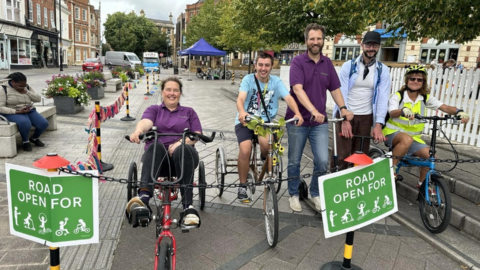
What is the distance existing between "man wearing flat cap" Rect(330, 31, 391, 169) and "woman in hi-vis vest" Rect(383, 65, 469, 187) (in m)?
0.21

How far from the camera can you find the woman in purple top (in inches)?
119

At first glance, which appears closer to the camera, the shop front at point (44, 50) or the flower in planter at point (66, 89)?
the flower in planter at point (66, 89)

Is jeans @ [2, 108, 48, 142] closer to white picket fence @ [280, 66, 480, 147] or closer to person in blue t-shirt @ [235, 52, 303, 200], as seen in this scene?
person in blue t-shirt @ [235, 52, 303, 200]

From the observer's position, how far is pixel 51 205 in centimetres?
205

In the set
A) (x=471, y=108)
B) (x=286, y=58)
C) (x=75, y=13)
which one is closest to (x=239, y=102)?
(x=471, y=108)

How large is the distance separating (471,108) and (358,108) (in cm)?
377

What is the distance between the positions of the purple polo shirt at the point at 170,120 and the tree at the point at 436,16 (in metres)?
3.19

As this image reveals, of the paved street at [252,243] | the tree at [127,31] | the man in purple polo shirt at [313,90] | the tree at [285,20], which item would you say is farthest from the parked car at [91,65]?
the tree at [127,31]

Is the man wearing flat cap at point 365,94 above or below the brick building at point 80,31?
below

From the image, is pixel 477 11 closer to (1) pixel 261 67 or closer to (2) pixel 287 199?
(1) pixel 261 67

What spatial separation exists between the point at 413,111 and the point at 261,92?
1802 millimetres

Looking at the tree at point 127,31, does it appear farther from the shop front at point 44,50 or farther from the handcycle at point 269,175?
the handcycle at point 269,175

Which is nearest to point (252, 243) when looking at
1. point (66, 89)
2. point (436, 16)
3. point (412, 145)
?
point (412, 145)

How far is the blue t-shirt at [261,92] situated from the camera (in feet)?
12.7
